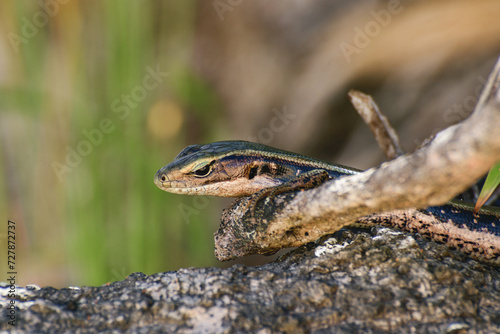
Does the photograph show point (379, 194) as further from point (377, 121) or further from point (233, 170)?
point (377, 121)

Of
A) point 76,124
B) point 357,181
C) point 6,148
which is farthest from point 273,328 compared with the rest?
point 6,148

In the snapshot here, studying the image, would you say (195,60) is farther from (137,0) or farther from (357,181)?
(357,181)

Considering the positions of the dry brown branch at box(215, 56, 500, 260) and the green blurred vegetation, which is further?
the green blurred vegetation

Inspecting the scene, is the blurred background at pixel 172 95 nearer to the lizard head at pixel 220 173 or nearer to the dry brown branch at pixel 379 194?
the lizard head at pixel 220 173

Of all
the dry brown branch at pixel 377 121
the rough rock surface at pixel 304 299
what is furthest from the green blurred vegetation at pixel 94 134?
the rough rock surface at pixel 304 299

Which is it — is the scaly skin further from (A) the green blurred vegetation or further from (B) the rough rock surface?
(A) the green blurred vegetation

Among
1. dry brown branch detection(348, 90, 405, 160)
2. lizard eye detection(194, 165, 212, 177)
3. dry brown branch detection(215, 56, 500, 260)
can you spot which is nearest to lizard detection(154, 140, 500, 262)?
lizard eye detection(194, 165, 212, 177)
